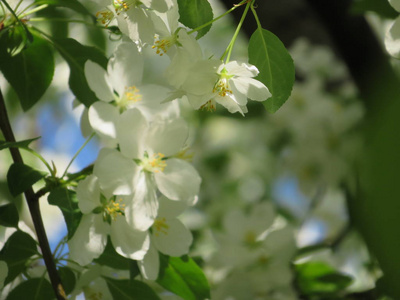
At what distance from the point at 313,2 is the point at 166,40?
1.33 m

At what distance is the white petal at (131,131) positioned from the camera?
0.81 meters

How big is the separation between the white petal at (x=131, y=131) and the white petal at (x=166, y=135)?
2 cm

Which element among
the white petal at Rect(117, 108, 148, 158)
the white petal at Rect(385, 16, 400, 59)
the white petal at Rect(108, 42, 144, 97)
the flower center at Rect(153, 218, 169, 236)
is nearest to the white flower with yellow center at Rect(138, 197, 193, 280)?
the flower center at Rect(153, 218, 169, 236)

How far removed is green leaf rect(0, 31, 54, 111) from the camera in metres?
0.91

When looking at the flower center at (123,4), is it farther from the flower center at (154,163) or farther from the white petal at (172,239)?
the white petal at (172,239)

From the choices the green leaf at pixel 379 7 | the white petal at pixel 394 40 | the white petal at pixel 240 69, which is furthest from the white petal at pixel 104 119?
the green leaf at pixel 379 7

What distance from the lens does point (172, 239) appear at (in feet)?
2.94

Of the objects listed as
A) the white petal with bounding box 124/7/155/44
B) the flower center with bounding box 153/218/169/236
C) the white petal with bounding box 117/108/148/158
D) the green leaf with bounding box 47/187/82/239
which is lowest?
the flower center with bounding box 153/218/169/236

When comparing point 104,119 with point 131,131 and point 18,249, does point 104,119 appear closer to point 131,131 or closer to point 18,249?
point 131,131

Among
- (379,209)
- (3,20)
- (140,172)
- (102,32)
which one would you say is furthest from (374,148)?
(102,32)

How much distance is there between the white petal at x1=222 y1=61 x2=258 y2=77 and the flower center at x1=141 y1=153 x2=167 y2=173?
0.19 m

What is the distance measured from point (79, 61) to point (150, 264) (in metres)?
0.36

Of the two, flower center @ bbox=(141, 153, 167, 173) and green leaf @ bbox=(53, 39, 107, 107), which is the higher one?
green leaf @ bbox=(53, 39, 107, 107)

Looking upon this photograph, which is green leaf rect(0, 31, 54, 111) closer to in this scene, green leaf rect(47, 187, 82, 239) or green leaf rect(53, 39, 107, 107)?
green leaf rect(53, 39, 107, 107)
